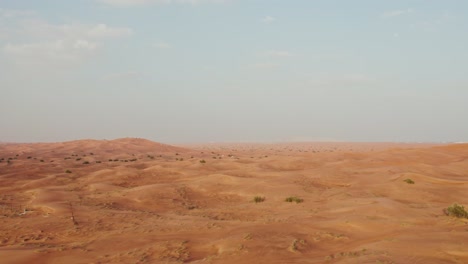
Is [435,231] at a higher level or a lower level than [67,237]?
higher

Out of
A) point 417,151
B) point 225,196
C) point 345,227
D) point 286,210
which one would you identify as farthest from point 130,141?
point 345,227

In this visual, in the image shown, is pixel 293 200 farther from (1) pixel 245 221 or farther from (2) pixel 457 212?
(2) pixel 457 212

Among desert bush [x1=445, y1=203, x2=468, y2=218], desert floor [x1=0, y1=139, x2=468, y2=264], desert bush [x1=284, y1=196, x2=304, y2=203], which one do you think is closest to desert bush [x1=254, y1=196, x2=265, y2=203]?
desert floor [x1=0, y1=139, x2=468, y2=264]

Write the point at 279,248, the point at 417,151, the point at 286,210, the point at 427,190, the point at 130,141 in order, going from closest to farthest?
the point at 279,248 < the point at 286,210 < the point at 427,190 < the point at 417,151 < the point at 130,141

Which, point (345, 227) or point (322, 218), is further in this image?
point (322, 218)

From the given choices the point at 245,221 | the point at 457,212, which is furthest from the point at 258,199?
the point at 457,212

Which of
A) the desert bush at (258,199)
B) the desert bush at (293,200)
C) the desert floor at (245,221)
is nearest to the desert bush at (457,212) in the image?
the desert floor at (245,221)

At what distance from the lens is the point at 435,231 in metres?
8.62

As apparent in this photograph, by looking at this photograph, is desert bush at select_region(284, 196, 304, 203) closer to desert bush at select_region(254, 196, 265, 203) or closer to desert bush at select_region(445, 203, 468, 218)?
desert bush at select_region(254, 196, 265, 203)

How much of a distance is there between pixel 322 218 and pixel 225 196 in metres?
7.80

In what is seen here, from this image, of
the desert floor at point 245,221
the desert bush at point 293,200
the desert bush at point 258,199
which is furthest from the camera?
the desert bush at point 258,199

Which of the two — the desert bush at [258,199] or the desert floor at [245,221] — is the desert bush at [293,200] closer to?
the desert floor at [245,221]

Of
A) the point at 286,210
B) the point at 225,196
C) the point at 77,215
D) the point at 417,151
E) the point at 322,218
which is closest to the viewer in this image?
the point at 322,218

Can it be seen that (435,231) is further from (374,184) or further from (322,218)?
(374,184)
